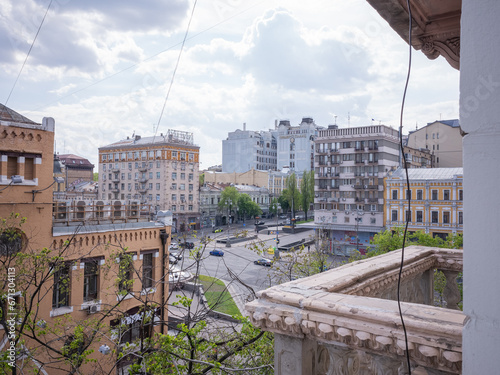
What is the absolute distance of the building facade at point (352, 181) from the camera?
1737 inches

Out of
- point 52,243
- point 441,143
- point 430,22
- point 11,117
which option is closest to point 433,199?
point 441,143

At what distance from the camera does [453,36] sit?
4.27 metres

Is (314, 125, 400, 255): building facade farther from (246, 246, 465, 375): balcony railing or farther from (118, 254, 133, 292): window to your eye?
(246, 246, 465, 375): balcony railing

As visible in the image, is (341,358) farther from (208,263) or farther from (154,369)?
(208,263)

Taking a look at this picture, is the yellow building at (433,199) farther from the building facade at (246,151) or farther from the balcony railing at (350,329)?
the building facade at (246,151)

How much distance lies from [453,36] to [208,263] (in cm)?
3646

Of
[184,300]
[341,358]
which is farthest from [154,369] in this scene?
[341,358]

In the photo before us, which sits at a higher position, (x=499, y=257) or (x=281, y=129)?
(x=281, y=129)

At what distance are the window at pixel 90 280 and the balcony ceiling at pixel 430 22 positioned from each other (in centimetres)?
1263

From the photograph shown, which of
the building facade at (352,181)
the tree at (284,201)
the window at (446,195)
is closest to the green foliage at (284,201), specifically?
the tree at (284,201)

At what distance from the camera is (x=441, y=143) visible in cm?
5462

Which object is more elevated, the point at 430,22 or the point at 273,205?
the point at 430,22

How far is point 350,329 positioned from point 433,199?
127 feet

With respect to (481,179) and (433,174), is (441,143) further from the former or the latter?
(481,179)
